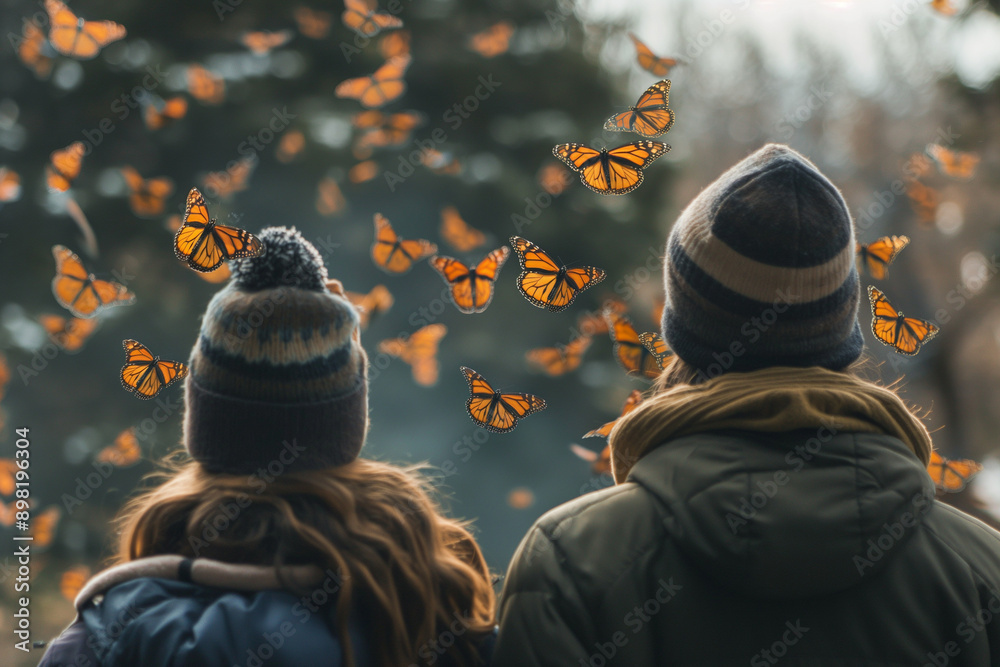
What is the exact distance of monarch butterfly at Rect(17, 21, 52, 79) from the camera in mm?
5168

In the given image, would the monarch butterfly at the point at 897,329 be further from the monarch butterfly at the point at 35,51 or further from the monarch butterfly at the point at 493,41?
the monarch butterfly at the point at 35,51

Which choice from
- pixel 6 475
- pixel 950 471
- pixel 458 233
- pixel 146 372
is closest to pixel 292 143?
pixel 458 233

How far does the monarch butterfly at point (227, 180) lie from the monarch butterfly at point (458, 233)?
1401 millimetres

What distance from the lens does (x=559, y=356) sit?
14.7ft

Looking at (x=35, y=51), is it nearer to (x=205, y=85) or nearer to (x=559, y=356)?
(x=205, y=85)

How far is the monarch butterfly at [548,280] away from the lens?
2072 mm

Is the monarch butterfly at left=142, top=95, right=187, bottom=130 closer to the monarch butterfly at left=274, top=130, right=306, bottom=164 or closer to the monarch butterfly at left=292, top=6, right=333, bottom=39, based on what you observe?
the monarch butterfly at left=274, top=130, right=306, bottom=164

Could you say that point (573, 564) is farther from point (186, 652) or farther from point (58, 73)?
point (58, 73)

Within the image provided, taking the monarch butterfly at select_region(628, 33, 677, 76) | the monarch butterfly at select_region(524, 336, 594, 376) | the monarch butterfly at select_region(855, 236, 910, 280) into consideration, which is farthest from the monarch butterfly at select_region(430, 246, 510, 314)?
the monarch butterfly at select_region(524, 336, 594, 376)

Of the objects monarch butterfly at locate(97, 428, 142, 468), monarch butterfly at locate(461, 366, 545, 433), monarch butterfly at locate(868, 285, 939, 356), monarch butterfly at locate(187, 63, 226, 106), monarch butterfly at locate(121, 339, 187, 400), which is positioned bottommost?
monarch butterfly at locate(97, 428, 142, 468)

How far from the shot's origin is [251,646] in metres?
1.16

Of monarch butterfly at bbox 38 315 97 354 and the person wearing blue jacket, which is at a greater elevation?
Result: the person wearing blue jacket

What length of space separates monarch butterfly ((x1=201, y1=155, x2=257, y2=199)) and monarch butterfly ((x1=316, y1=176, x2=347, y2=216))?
49 centimetres

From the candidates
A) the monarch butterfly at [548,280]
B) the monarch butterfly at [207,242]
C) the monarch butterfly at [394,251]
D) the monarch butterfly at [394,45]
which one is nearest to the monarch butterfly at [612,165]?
the monarch butterfly at [548,280]
